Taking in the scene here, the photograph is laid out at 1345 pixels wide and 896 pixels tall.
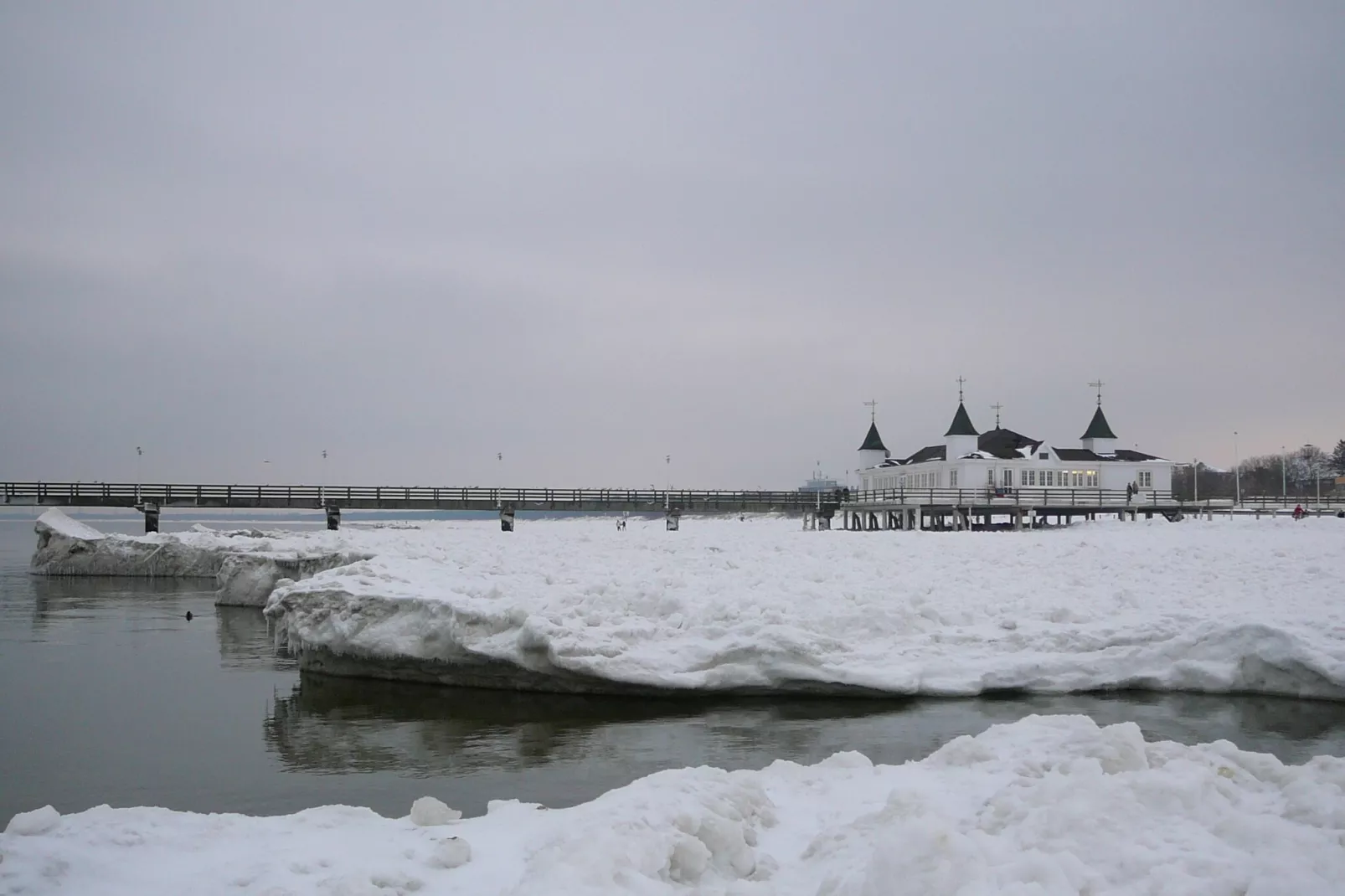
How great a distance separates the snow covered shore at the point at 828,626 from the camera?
14.2 meters

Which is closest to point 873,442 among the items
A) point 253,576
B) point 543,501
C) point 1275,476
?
point 543,501

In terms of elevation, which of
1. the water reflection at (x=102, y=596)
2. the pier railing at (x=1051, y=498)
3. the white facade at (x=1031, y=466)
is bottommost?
the water reflection at (x=102, y=596)

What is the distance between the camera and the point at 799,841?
666cm

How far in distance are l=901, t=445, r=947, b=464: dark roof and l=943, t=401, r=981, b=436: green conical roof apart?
6.26ft

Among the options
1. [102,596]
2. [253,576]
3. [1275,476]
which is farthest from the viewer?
[1275,476]

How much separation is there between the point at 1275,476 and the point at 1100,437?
264 ft

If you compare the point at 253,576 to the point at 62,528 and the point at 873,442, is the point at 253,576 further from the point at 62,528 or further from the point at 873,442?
the point at 873,442

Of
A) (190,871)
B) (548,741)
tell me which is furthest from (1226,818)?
(548,741)

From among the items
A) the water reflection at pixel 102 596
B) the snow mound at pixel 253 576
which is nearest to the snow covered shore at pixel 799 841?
the water reflection at pixel 102 596

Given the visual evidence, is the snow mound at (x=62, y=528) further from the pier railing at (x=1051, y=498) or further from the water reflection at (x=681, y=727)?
the pier railing at (x=1051, y=498)

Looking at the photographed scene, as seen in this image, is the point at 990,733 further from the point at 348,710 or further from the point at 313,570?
the point at 313,570

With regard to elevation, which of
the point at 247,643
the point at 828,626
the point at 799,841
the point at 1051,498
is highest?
the point at 1051,498

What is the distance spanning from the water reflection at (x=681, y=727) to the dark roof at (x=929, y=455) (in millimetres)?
47557

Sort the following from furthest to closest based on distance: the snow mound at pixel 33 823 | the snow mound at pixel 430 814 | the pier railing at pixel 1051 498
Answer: the pier railing at pixel 1051 498 → the snow mound at pixel 430 814 → the snow mound at pixel 33 823
